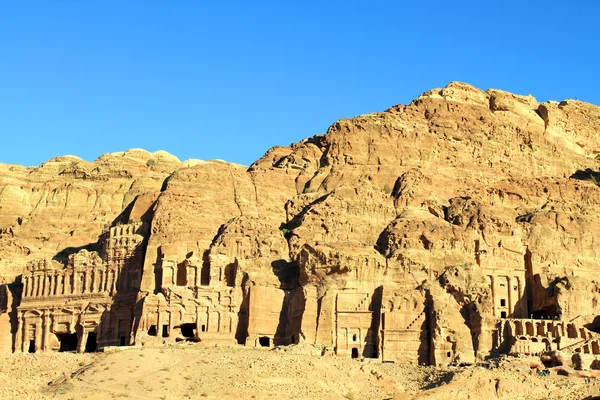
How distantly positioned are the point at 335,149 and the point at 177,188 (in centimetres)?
1633

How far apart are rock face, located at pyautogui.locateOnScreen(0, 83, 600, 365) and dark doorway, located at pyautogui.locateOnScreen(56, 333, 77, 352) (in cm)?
32

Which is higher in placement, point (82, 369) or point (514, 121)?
point (514, 121)

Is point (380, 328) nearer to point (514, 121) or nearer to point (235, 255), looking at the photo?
point (235, 255)

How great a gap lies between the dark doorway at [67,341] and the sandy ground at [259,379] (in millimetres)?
18530

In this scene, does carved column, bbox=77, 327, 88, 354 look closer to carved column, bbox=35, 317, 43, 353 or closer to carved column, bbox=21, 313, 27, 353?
carved column, bbox=35, 317, 43, 353

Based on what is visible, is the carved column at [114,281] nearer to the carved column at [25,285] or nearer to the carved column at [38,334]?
the carved column at [38,334]

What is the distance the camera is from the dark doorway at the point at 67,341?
354 ft

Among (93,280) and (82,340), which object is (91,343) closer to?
(82,340)

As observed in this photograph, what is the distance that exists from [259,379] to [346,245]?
2119 centimetres

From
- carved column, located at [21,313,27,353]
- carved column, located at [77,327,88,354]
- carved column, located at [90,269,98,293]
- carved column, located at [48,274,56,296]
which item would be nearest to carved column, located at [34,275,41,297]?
carved column, located at [48,274,56,296]

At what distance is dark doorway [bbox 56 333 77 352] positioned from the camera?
10775 cm

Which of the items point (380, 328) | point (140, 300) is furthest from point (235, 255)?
point (380, 328)

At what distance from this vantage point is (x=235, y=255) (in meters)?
102

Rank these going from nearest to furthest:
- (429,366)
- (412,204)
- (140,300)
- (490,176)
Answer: (429,366) < (140,300) < (412,204) < (490,176)
